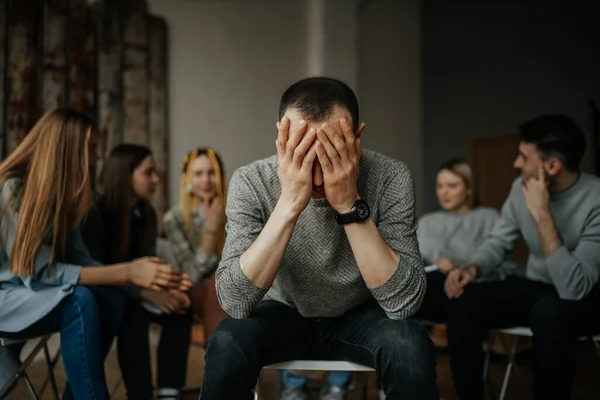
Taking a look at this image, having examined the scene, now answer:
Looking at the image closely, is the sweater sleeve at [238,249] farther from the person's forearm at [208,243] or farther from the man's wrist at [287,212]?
the person's forearm at [208,243]

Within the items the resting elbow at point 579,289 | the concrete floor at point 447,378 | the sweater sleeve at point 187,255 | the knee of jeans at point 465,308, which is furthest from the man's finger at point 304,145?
the concrete floor at point 447,378

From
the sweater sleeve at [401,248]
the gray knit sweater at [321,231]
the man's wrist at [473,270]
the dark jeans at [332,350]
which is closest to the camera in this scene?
the dark jeans at [332,350]

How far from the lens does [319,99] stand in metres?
1.30

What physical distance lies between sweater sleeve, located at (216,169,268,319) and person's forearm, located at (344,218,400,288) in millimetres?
223

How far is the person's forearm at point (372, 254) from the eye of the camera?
1.25 metres

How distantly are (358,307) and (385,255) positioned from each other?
0.26m

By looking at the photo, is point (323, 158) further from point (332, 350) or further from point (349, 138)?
point (332, 350)

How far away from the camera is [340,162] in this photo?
50.1 inches

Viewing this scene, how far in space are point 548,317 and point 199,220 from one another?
1.63 m

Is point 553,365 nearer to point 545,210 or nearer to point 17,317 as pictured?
point 545,210

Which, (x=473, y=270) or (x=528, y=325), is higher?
(x=473, y=270)

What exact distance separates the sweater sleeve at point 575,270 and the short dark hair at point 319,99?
3.09 feet

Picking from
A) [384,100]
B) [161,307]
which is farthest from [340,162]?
[384,100]

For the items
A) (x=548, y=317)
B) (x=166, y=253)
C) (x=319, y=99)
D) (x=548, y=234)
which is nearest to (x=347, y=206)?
(x=319, y=99)
